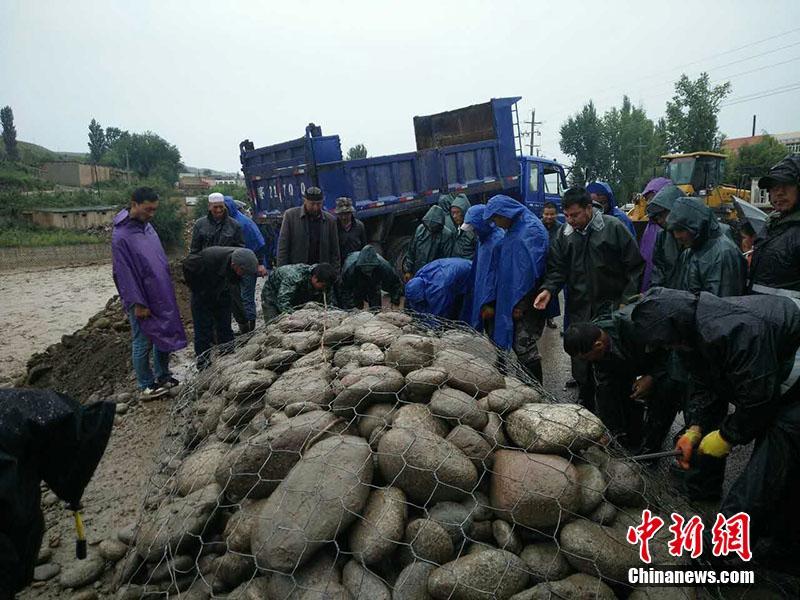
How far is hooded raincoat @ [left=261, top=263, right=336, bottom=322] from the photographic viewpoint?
424 cm

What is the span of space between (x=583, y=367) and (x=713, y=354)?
1.52m

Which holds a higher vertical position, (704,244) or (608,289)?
(704,244)

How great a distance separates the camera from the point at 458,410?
2162 mm

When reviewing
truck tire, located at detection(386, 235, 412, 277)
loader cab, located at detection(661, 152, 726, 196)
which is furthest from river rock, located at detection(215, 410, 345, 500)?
loader cab, located at detection(661, 152, 726, 196)

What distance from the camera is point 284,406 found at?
7.89 ft

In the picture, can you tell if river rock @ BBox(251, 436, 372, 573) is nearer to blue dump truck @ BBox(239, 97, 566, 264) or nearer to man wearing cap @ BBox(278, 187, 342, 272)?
man wearing cap @ BBox(278, 187, 342, 272)

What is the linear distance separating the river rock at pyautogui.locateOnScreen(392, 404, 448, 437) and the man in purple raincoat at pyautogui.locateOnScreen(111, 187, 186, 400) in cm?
284

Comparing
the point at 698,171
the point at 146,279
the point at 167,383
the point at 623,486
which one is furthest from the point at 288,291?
the point at 698,171

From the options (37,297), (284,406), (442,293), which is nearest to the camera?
(284,406)

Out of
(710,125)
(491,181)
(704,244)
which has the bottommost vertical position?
(704,244)

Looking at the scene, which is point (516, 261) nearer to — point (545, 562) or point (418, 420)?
point (418, 420)

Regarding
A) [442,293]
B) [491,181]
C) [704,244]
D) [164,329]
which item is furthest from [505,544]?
[491,181]

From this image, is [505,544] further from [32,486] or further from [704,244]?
[704,244]

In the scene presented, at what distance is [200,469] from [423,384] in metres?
1.07
